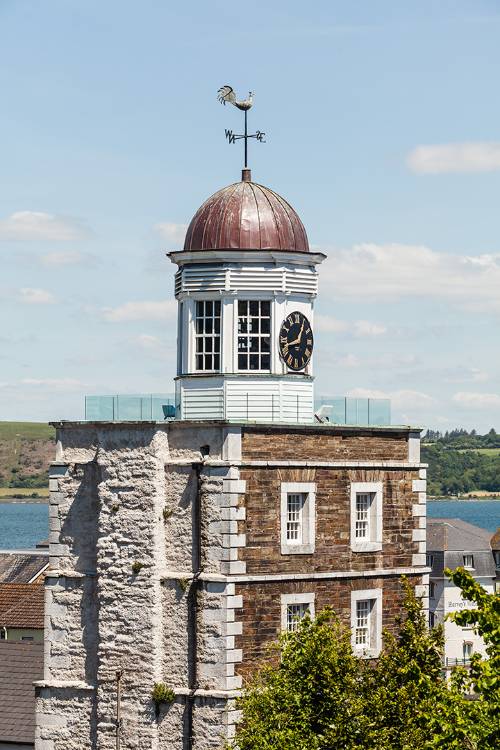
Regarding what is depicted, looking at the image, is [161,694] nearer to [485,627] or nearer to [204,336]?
[204,336]

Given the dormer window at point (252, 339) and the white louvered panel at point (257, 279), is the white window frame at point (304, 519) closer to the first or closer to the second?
the dormer window at point (252, 339)

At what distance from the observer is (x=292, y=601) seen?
4631cm

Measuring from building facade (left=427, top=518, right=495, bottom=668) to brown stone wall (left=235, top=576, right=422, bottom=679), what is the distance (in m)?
55.0

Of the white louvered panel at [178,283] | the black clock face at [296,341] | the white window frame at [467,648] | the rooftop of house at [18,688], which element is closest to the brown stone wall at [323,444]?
the black clock face at [296,341]

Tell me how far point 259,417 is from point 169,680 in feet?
22.4

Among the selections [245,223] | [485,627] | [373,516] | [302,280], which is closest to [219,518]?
[373,516]

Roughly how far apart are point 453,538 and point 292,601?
64958 mm

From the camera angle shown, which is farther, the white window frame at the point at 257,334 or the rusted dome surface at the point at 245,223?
the rusted dome surface at the point at 245,223

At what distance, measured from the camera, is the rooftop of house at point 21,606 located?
76.1 m

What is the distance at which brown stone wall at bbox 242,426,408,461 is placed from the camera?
46.1 m

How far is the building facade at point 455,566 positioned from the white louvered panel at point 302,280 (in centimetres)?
5593

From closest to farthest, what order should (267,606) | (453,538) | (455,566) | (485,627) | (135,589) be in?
(485,627) < (267,606) < (135,589) < (455,566) < (453,538)

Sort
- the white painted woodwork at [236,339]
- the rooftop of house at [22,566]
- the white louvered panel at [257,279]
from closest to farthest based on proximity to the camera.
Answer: the white painted woodwork at [236,339], the white louvered panel at [257,279], the rooftop of house at [22,566]

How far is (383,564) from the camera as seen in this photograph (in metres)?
48.9
